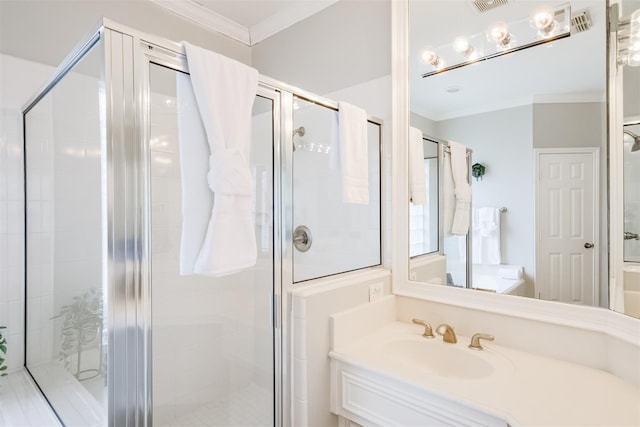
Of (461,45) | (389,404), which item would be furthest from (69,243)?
(461,45)

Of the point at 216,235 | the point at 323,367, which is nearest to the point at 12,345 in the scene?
the point at 216,235

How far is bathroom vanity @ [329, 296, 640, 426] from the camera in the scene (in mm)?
925

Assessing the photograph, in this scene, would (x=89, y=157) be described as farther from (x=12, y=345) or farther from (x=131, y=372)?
(x=12, y=345)

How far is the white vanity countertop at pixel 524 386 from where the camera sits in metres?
0.89

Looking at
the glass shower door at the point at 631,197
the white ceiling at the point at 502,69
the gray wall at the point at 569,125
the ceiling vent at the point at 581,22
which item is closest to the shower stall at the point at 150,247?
the white ceiling at the point at 502,69

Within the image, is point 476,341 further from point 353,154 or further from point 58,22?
point 58,22

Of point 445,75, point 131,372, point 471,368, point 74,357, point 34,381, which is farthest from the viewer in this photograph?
point 445,75

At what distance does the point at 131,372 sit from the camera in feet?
2.92

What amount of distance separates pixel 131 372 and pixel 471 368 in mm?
1155

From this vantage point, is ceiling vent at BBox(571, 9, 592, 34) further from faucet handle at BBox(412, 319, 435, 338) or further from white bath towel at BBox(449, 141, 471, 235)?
faucet handle at BBox(412, 319, 435, 338)

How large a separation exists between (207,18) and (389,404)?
7.61 feet

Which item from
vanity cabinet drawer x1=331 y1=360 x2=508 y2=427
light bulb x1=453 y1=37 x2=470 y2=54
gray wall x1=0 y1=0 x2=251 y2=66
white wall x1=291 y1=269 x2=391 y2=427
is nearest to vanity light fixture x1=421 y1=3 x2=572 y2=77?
light bulb x1=453 y1=37 x2=470 y2=54

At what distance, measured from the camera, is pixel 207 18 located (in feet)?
6.99

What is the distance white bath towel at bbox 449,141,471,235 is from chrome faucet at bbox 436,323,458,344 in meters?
0.43
